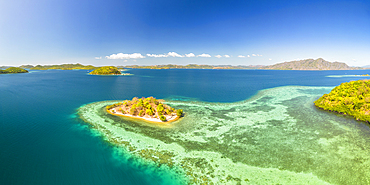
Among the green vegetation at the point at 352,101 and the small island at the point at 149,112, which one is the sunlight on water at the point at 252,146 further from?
the green vegetation at the point at 352,101

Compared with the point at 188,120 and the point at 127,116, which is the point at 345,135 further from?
the point at 127,116

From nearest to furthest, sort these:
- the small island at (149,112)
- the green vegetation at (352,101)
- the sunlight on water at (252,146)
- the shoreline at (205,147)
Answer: the shoreline at (205,147) → the sunlight on water at (252,146) → the small island at (149,112) → the green vegetation at (352,101)

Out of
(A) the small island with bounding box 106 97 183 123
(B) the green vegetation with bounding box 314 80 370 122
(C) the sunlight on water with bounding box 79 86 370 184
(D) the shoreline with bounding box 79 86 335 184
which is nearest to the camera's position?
(D) the shoreline with bounding box 79 86 335 184

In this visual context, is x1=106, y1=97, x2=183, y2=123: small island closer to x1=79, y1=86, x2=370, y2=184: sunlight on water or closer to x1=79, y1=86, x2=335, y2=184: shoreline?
x1=79, y1=86, x2=370, y2=184: sunlight on water

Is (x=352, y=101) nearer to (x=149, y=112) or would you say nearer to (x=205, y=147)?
(x=205, y=147)

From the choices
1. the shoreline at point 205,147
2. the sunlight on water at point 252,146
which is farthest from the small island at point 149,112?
the shoreline at point 205,147

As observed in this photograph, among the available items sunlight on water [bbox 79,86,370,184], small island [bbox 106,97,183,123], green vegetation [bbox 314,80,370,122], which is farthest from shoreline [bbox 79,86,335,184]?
green vegetation [bbox 314,80,370,122]

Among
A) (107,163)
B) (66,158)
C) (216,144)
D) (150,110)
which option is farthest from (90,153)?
(216,144)

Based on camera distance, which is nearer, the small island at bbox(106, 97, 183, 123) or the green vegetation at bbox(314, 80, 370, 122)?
the small island at bbox(106, 97, 183, 123)
